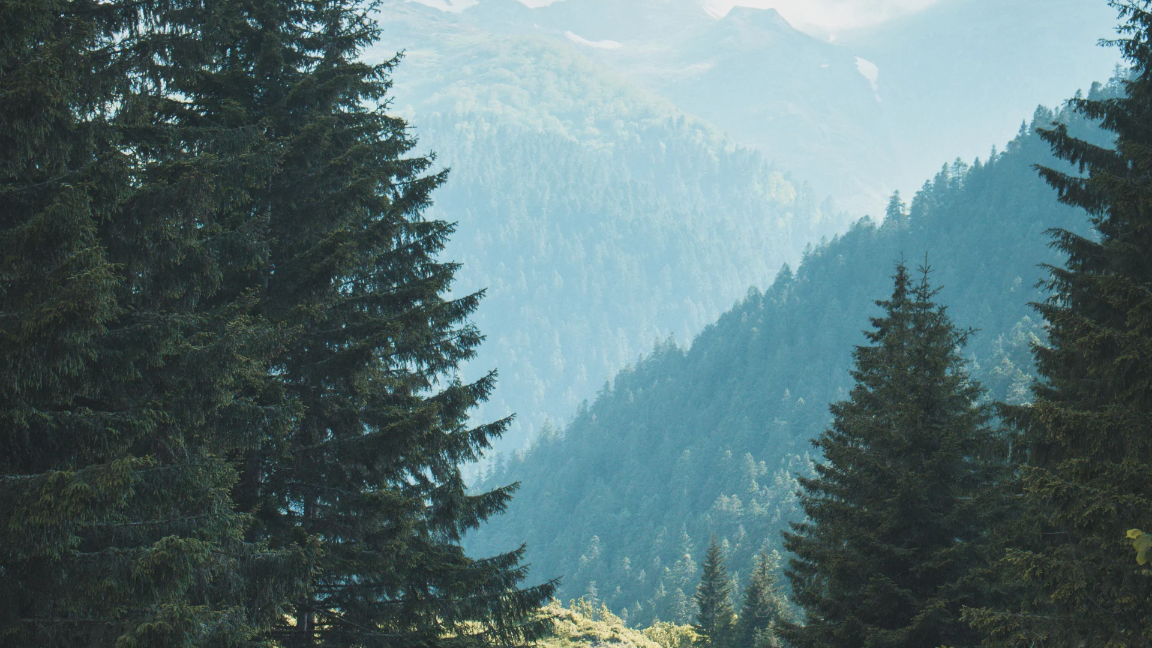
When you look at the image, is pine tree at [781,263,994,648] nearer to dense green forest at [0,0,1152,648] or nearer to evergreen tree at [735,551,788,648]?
dense green forest at [0,0,1152,648]

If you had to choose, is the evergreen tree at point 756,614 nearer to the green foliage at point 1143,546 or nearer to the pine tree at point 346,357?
the pine tree at point 346,357

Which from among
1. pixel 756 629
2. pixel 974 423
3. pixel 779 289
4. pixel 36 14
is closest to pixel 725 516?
pixel 779 289

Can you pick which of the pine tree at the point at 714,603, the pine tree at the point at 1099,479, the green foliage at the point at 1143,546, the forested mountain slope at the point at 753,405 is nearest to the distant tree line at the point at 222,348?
the green foliage at the point at 1143,546

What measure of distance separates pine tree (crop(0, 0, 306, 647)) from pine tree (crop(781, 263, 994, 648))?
300 inches

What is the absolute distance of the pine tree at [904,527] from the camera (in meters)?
9.54

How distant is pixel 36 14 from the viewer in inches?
210

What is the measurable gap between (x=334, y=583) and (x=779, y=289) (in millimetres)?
198686

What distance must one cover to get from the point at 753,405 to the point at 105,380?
179868 mm

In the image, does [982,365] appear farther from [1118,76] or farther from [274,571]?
[274,571]

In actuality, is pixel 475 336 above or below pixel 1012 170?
below

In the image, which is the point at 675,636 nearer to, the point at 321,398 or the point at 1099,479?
the point at 321,398

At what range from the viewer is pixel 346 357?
8211 millimetres

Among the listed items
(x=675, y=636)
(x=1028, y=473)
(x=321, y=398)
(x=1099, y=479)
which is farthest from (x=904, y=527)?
(x=675, y=636)

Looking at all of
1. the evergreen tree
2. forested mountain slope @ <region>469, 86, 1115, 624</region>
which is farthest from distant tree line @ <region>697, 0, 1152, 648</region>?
forested mountain slope @ <region>469, 86, 1115, 624</region>
